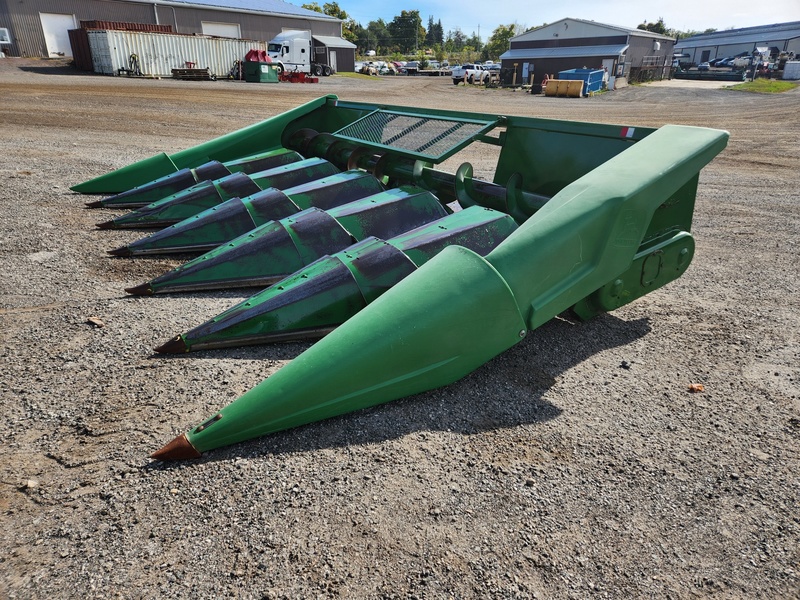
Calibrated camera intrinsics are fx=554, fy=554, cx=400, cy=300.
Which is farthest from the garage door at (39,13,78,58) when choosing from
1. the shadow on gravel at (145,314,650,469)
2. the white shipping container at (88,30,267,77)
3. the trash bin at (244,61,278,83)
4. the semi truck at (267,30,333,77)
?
the shadow on gravel at (145,314,650,469)

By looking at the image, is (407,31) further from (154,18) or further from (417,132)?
(417,132)

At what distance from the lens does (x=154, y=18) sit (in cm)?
3675

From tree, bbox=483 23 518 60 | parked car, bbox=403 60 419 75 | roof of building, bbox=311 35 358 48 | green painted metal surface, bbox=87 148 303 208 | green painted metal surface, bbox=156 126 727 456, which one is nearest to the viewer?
green painted metal surface, bbox=156 126 727 456

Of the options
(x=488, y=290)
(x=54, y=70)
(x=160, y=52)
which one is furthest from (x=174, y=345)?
(x=54, y=70)

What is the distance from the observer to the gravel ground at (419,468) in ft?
5.61

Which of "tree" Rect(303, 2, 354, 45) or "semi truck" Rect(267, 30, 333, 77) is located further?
"tree" Rect(303, 2, 354, 45)

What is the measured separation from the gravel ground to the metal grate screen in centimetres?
171

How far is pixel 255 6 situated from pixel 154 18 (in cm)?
879

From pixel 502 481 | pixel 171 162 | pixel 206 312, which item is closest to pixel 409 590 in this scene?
pixel 502 481

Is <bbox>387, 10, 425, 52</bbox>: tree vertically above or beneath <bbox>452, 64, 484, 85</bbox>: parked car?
above

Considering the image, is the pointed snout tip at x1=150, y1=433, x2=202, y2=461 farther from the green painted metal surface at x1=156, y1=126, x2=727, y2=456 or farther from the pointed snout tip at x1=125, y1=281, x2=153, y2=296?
the pointed snout tip at x1=125, y1=281, x2=153, y2=296

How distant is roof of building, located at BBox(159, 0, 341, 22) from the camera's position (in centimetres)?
3803

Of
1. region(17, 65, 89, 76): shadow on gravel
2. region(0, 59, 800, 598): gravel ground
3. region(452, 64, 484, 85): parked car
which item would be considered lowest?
region(0, 59, 800, 598): gravel ground

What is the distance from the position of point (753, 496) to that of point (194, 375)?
7.88 ft
